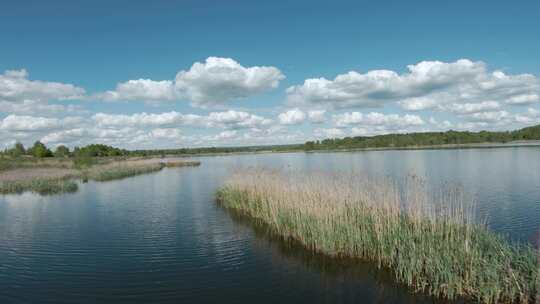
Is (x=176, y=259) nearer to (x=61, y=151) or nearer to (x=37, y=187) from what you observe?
(x=37, y=187)

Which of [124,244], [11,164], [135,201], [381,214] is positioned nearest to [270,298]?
[381,214]

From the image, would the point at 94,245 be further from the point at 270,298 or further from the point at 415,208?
the point at 415,208

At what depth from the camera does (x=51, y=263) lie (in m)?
10.1

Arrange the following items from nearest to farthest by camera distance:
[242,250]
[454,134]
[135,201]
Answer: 1. [242,250]
2. [135,201]
3. [454,134]

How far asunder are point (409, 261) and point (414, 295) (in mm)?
983

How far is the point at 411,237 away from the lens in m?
8.02

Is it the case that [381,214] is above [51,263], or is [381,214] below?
above

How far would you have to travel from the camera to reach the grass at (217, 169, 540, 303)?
6.39 m

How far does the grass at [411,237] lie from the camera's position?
21.0 feet

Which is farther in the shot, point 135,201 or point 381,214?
point 135,201

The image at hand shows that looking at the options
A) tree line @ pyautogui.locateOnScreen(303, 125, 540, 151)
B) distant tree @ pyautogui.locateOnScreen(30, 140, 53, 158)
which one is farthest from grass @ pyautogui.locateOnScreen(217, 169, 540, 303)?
tree line @ pyautogui.locateOnScreen(303, 125, 540, 151)

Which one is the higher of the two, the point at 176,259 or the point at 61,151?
the point at 61,151

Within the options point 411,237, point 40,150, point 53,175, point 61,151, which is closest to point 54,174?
point 53,175

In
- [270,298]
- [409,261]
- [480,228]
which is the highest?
[480,228]
